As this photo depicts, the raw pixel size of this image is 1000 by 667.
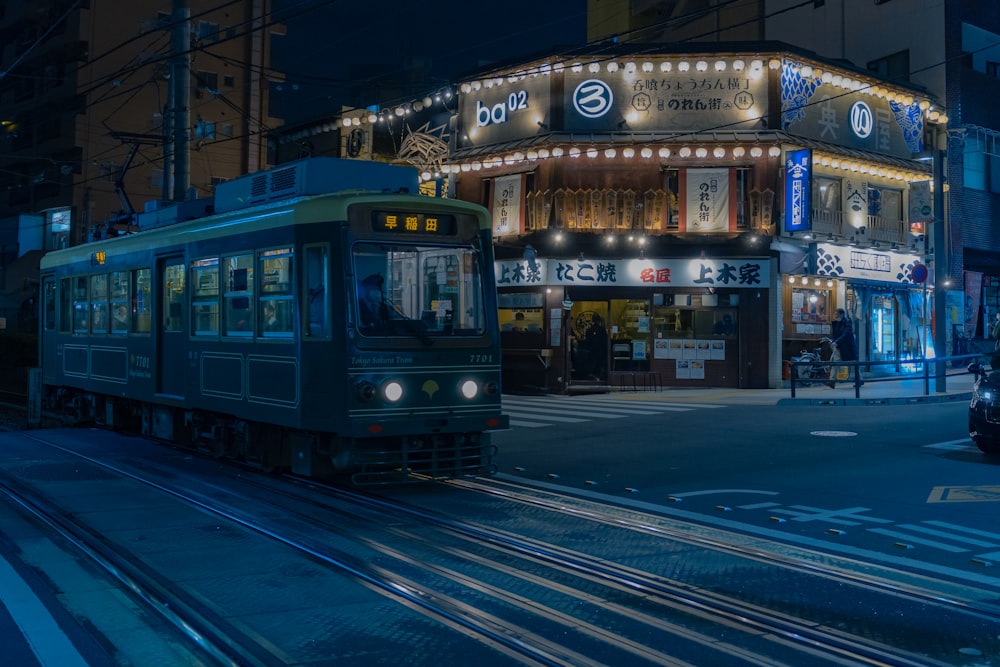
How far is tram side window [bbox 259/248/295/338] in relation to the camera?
10969 mm

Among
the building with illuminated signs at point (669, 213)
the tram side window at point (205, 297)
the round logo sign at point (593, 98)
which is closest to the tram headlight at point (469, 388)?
the tram side window at point (205, 297)

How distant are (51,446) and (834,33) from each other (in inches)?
1175

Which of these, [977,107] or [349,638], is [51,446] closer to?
[349,638]

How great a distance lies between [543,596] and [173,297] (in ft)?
28.6

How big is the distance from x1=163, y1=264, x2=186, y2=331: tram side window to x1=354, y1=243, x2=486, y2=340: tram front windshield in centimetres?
398

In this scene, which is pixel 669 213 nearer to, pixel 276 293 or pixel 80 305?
pixel 80 305

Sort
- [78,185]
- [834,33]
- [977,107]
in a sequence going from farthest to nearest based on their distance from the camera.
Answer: [78,185] < [834,33] < [977,107]

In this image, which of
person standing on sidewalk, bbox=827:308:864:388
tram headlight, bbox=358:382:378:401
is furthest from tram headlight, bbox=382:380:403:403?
person standing on sidewalk, bbox=827:308:864:388

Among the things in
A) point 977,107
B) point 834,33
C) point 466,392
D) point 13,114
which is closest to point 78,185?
point 13,114

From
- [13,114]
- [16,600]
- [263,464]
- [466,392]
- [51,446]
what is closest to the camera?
[16,600]

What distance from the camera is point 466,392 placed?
1098 centimetres

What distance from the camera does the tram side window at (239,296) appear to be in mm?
11727

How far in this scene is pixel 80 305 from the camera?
17203 mm

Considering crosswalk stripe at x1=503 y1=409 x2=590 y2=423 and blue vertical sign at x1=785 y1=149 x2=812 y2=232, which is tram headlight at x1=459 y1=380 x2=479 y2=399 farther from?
blue vertical sign at x1=785 y1=149 x2=812 y2=232
